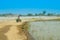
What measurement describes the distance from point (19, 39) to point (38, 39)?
1209mm

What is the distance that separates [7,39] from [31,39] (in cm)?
160

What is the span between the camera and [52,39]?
45.6 feet

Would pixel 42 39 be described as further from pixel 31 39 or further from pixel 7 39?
pixel 7 39

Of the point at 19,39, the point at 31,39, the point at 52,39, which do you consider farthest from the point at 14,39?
the point at 52,39

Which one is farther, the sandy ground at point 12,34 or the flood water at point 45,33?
the flood water at point 45,33

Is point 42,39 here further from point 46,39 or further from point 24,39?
point 24,39

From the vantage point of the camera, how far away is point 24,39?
1425 centimetres

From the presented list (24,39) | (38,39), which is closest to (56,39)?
(38,39)

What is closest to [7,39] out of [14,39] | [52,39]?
[14,39]

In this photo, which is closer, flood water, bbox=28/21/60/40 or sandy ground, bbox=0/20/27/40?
sandy ground, bbox=0/20/27/40

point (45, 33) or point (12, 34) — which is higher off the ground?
point (12, 34)

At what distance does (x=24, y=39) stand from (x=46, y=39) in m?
1.40

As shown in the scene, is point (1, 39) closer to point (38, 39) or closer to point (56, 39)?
point (38, 39)

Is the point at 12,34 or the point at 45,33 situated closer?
the point at 12,34
